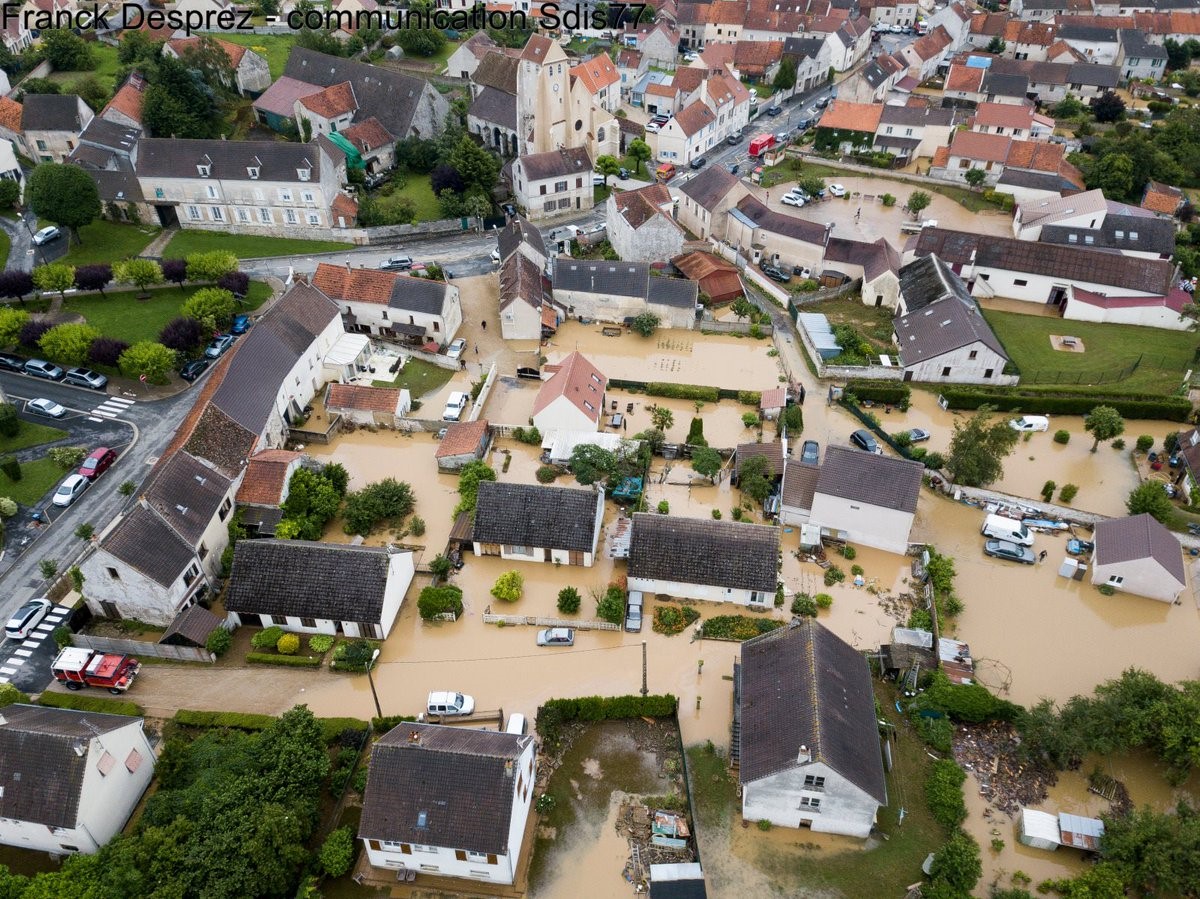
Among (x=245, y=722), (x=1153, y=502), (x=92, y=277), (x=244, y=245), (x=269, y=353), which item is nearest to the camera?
(x=245, y=722)

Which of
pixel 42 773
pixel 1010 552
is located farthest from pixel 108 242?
pixel 1010 552

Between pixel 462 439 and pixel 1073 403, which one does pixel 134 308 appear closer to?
pixel 462 439

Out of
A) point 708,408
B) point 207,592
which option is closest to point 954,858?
point 708,408

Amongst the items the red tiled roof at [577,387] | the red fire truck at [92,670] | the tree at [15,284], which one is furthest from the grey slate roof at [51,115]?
the red fire truck at [92,670]

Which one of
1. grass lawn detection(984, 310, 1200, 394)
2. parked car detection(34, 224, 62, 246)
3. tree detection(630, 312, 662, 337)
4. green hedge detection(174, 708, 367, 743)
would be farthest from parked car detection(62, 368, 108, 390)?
grass lawn detection(984, 310, 1200, 394)

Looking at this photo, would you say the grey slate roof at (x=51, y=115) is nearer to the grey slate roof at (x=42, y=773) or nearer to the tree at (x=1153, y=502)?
the grey slate roof at (x=42, y=773)

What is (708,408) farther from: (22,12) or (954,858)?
(22,12)

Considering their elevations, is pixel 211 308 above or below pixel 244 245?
above
